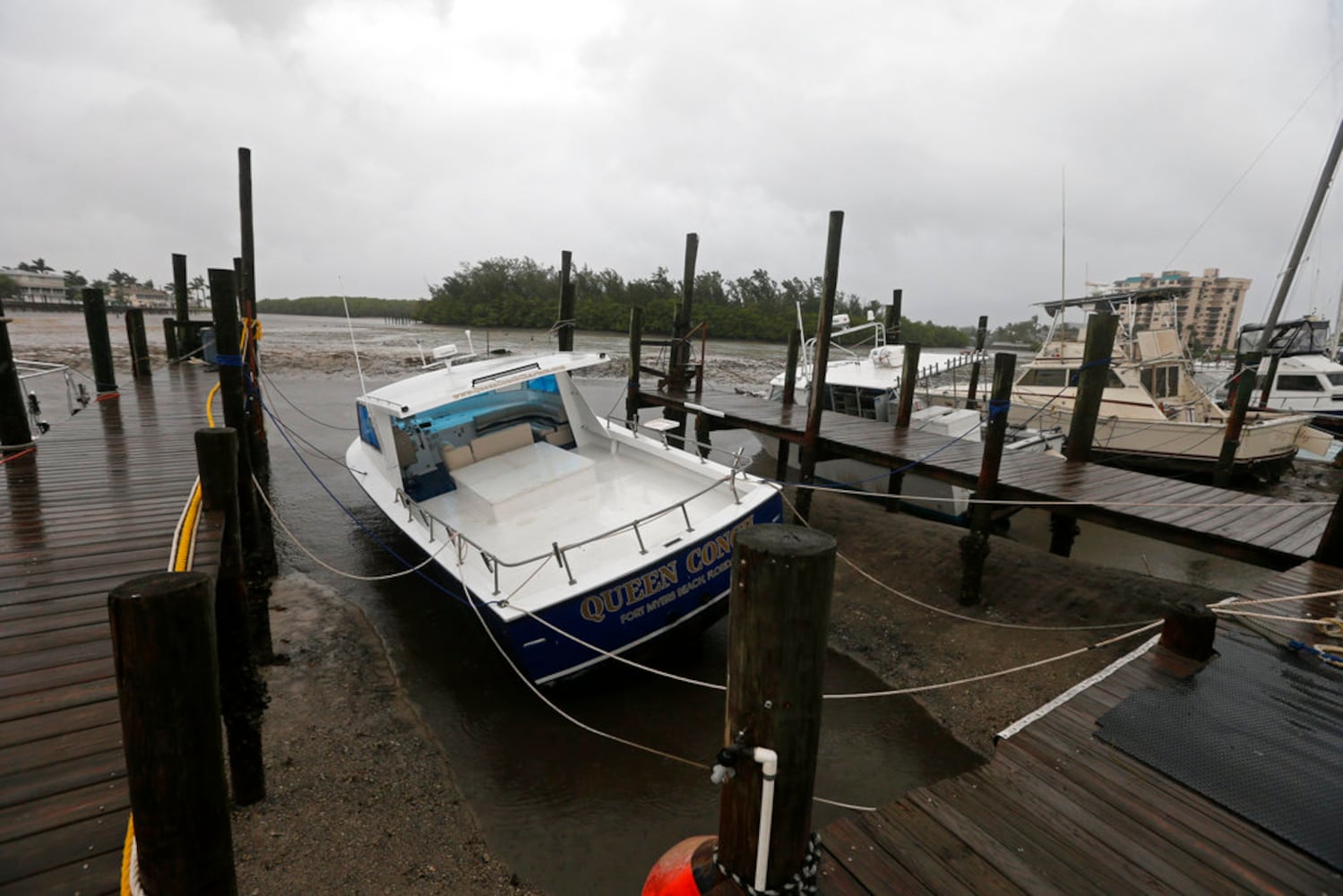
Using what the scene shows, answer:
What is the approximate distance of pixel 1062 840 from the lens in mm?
2555

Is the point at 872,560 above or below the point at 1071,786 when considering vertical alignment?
below

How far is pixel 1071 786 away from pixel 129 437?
10.6 m

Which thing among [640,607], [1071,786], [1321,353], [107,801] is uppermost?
[1321,353]

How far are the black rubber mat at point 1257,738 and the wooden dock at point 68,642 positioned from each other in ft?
14.5

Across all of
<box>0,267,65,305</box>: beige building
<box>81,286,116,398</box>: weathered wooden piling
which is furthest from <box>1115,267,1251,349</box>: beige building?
<box>0,267,65,305</box>: beige building

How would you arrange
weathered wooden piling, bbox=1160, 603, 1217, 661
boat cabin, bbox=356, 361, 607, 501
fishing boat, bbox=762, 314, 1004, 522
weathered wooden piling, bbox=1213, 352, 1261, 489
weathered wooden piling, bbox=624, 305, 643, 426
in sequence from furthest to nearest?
weathered wooden piling, bbox=624, 305, 643, 426, weathered wooden piling, bbox=1213, 352, 1261, 489, fishing boat, bbox=762, 314, 1004, 522, boat cabin, bbox=356, 361, 607, 501, weathered wooden piling, bbox=1160, 603, 1217, 661

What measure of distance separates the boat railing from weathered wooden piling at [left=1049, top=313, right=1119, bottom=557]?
5.11 meters

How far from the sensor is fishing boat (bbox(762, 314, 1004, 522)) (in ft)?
36.3

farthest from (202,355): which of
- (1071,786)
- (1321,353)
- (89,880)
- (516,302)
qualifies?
(516,302)

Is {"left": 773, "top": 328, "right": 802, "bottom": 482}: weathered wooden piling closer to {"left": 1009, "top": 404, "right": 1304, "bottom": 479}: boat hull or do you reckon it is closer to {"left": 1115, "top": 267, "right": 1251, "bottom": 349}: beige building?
{"left": 1009, "top": 404, "right": 1304, "bottom": 479}: boat hull

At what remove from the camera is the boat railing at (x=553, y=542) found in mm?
5008

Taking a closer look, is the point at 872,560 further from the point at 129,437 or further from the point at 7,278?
the point at 7,278

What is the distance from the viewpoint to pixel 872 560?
364 inches

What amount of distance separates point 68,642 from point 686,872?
11.1 ft
